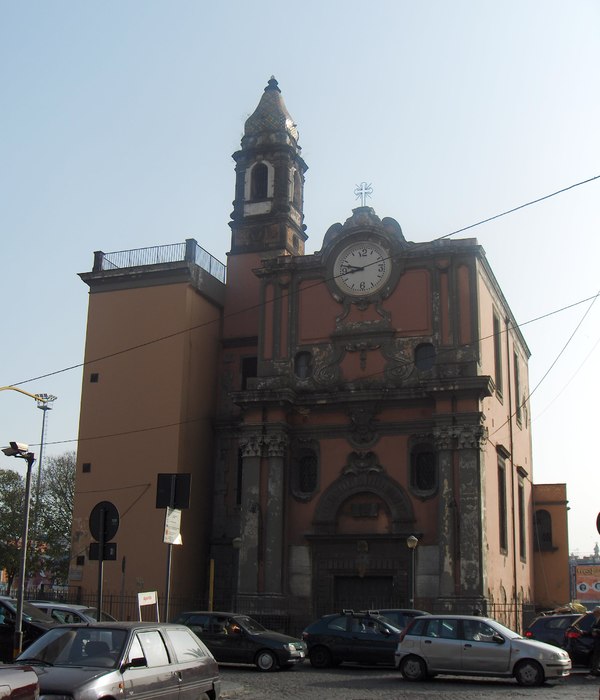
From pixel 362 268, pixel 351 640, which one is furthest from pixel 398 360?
pixel 351 640

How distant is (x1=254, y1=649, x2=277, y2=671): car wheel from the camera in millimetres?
20391

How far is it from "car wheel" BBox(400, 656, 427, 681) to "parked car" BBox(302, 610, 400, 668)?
227 cm

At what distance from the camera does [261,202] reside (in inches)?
1550

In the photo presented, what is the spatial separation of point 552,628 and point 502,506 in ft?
32.6

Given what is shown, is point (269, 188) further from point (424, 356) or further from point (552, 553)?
point (552, 553)

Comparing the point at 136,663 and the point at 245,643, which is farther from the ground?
the point at 136,663

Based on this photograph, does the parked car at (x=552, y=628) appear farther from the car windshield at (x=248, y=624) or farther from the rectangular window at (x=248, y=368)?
the rectangular window at (x=248, y=368)

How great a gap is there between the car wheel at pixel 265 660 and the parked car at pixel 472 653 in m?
3.12

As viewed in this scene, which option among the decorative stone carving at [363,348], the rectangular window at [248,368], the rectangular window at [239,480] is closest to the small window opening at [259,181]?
the rectangular window at [248,368]

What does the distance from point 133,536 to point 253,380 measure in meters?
7.13

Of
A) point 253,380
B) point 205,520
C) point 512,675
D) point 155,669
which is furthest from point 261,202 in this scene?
point 155,669

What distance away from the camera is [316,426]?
3206cm

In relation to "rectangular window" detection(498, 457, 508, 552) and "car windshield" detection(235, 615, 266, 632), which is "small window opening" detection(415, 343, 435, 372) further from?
"car windshield" detection(235, 615, 266, 632)

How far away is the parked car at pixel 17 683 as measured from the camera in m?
7.34
